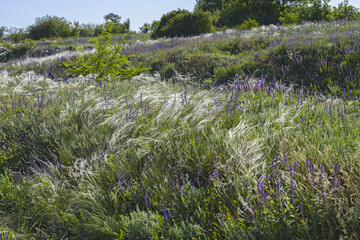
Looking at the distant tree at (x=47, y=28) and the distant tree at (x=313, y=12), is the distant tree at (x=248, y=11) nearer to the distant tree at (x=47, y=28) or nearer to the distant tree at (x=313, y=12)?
the distant tree at (x=313, y=12)

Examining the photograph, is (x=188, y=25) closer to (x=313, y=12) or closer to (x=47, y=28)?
(x=313, y=12)

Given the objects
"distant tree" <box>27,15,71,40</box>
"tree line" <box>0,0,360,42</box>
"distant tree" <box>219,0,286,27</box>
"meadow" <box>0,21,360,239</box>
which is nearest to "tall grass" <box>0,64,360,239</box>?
"meadow" <box>0,21,360,239</box>

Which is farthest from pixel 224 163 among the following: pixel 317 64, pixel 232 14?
pixel 232 14

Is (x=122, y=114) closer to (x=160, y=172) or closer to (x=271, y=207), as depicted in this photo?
(x=160, y=172)

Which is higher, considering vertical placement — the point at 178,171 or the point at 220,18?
the point at 220,18

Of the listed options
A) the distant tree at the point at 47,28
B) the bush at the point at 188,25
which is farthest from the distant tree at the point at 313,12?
the distant tree at the point at 47,28

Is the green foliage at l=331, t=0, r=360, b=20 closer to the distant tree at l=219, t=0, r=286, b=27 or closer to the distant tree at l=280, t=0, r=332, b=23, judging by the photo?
the distant tree at l=280, t=0, r=332, b=23

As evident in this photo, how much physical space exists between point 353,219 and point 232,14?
1172 inches

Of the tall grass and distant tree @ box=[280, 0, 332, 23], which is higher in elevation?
distant tree @ box=[280, 0, 332, 23]

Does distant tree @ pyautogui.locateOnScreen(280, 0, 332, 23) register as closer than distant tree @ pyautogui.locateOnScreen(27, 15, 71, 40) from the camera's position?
Yes

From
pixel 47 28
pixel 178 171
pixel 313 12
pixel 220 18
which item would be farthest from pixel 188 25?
pixel 47 28

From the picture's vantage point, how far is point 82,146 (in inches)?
141

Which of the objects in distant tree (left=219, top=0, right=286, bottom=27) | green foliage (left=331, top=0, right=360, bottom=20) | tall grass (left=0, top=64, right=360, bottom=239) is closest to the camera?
tall grass (left=0, top=64, right=360, bottom=239)

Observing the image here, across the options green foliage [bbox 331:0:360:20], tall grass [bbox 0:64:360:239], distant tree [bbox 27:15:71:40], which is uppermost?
distant tree [bbox 27:15:71:40]
